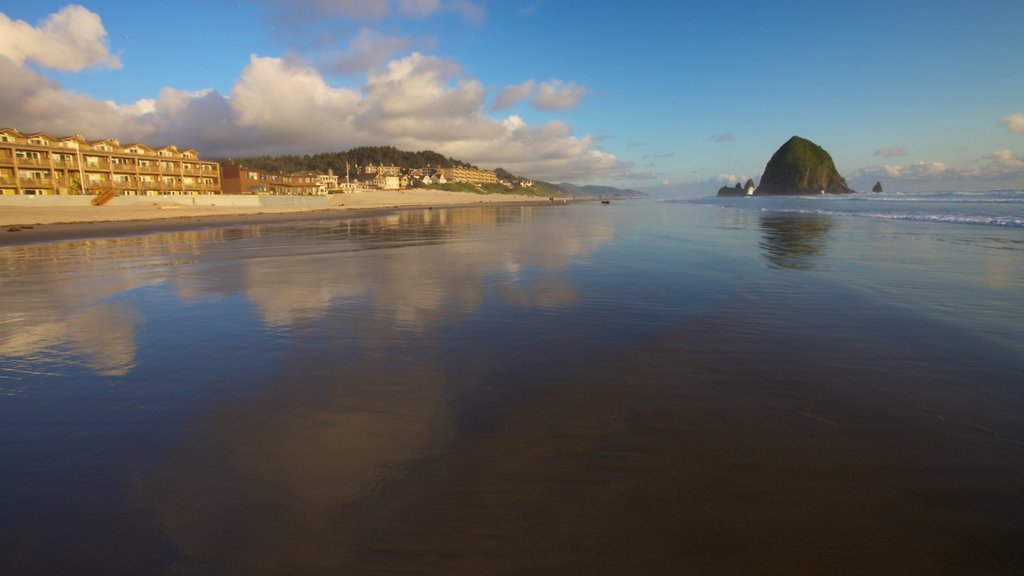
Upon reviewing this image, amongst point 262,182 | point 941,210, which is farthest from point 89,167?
point 941,210

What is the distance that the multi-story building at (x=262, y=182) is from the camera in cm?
8612

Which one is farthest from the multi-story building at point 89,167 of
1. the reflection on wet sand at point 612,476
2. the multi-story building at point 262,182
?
the reflection on wet sand at point 612,476

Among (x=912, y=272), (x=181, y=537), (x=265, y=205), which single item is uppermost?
(x=265, y=205)

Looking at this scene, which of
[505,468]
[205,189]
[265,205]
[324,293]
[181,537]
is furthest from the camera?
[205,189]

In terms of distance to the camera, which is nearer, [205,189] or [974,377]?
[974,377]

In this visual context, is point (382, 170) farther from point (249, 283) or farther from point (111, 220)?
point (249, 283)

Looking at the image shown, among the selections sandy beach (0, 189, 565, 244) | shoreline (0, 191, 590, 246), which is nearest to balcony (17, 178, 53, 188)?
sandy beach (0, 189, 565, 244)

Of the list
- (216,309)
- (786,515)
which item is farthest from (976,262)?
(216,309)

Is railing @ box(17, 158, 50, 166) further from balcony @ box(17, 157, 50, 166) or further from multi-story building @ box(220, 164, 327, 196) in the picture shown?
multi-story building @ box(220, 164, 327, 196)

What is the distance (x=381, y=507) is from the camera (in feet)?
10.2

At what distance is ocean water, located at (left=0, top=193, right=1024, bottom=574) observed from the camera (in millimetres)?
2756

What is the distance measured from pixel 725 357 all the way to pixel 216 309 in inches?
357

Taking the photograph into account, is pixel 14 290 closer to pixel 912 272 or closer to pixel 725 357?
pixel 725 357

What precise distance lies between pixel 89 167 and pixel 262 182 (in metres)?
32.6
